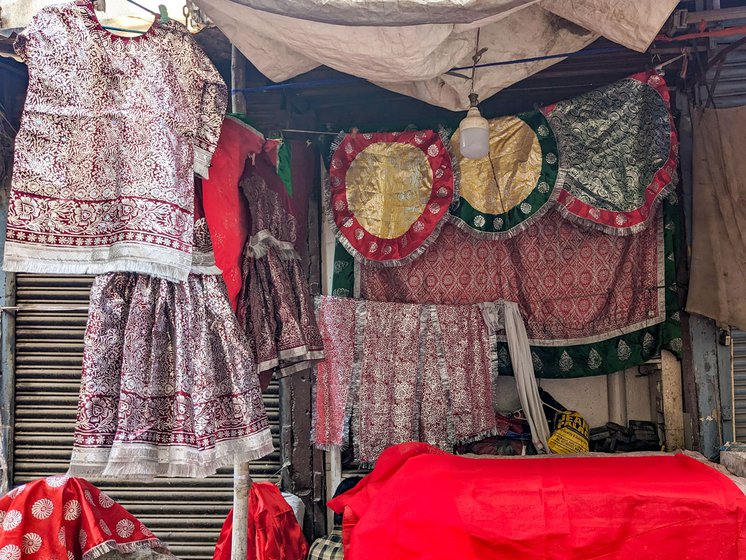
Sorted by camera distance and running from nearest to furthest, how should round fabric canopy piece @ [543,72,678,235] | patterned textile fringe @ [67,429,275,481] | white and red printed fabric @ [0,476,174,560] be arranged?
patterned textile fringe @ [67,429,275,481] < white and red printed fabric @ [0,476,174,560] < round fabric canopy piece @ [543,72,678,235]

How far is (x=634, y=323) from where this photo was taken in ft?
12.5

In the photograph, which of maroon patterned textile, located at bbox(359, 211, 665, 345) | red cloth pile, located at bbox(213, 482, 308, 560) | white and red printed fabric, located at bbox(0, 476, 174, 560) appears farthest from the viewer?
maroon patterned textile, located at bbox(359, 211, 665, 345)

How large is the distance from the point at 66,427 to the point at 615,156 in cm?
464

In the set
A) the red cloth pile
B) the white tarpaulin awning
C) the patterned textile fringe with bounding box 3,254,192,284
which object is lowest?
the red cloth pile

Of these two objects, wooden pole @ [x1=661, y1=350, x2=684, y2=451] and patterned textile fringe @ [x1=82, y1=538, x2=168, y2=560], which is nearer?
patterned textile fringe @ [x1=82, y1=538, x2=168, y2=560]

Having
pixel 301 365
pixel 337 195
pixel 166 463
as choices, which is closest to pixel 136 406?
pixel 166 463

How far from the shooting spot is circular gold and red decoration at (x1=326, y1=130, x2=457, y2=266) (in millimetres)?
3877

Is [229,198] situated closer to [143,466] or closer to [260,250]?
[260,250]

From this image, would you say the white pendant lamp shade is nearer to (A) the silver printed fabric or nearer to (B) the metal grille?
(A) the silver printed fabric

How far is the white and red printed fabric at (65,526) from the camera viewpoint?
246cm

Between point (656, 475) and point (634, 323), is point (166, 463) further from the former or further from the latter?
point (634, 323)

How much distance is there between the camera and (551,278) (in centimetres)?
395

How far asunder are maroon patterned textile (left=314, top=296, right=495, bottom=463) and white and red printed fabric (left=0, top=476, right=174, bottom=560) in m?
1.52

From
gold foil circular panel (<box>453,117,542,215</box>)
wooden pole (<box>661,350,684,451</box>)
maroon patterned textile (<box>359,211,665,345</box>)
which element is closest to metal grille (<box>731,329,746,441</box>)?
wooden pole (<box>661,350,684,451</box>)
